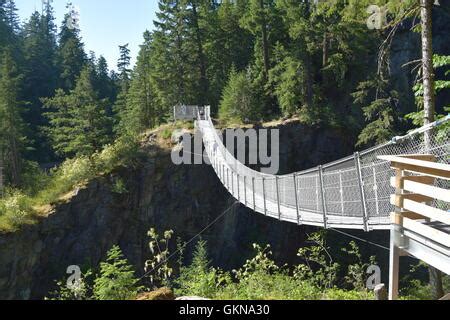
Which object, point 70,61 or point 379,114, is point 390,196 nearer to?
point 379,114

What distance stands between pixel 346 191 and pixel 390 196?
1.26 metres

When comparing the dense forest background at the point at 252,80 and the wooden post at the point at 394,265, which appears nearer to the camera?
the wooden post at the point at 394,265

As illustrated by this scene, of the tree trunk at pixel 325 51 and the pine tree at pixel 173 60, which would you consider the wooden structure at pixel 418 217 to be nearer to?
the tree trunk at pixel 325 51

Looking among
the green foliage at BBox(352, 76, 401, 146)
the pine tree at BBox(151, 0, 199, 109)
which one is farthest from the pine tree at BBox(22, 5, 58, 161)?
the green foliage at BBox(352, 76, 401, 146)

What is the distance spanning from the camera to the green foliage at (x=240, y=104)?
1680 centimetres

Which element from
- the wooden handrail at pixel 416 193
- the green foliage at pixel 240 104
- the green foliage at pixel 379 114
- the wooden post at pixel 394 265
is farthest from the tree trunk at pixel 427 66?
the green foliage at pixel 240 104

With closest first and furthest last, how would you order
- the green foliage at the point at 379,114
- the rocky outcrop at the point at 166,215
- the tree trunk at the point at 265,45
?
the green foliage at the point at 379,114
the rocky outcrop at the point at 166,215
the tree trunk at the point at 265,45

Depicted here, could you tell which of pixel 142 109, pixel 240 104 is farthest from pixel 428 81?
pixel 142 109

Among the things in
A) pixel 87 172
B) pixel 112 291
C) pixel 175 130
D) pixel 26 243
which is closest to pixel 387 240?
pixel 175 130

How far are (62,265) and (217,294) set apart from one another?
11.5 meters

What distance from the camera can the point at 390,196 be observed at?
10.9ft

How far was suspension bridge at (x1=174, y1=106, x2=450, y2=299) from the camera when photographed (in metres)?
2.60

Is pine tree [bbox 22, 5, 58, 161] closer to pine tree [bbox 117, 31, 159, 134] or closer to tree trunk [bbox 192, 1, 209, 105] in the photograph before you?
pine tree [bbox 117, 31, 159, 134]
